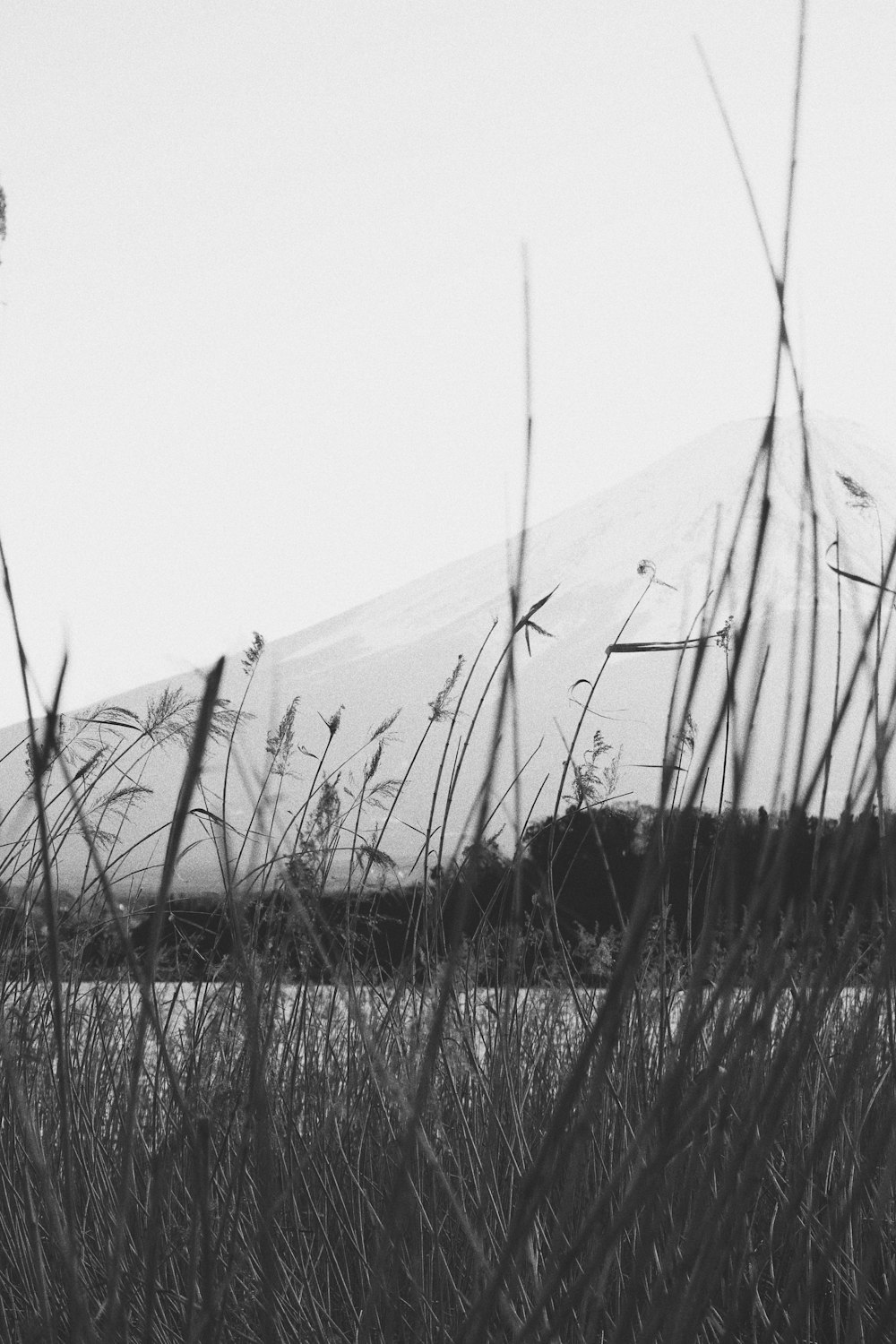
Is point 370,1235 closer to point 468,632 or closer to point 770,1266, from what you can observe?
point 770,1266

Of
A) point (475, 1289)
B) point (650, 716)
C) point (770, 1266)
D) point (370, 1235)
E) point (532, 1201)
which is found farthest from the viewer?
point (650, 716)

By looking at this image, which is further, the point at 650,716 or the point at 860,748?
the point at 650,716

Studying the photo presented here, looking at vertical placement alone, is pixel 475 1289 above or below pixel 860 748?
below

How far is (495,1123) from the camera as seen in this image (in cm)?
81

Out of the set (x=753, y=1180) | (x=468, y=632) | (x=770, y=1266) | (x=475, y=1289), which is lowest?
(x=770, y=1266)

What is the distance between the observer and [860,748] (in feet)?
1.87

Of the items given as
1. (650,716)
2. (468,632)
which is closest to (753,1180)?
(650,716)

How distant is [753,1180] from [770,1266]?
95cm

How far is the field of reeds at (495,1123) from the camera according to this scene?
0.40 m

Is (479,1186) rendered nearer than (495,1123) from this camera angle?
Yes

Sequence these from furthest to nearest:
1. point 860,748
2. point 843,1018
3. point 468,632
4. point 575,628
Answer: point 575,628 < point 468,632 < point 843,1018 < point 860,748

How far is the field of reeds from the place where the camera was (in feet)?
1.32

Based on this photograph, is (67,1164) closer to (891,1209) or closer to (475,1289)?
(475,1289)

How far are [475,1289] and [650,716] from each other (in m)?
15.1
